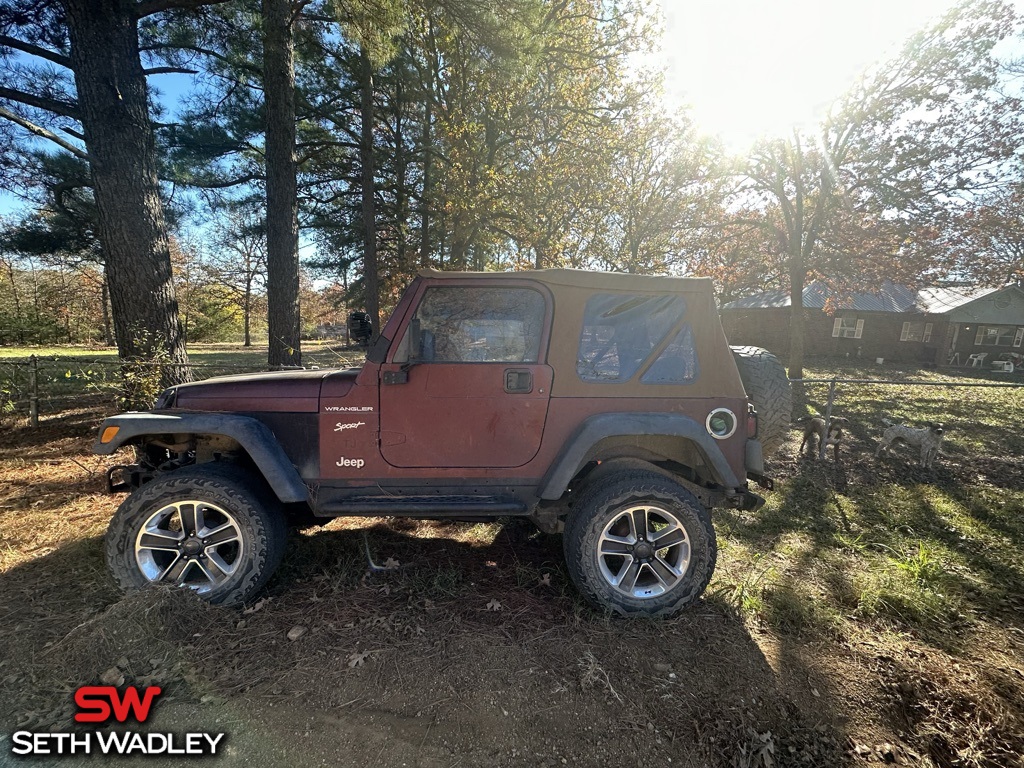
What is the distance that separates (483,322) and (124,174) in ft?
18.9

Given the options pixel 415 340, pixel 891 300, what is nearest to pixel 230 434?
pixel 415 340

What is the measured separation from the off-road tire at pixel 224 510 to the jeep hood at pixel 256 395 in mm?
437

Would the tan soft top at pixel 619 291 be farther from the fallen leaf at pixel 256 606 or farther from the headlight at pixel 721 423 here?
the fallen leaf at pixel 256 606

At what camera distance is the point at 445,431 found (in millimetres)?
2697

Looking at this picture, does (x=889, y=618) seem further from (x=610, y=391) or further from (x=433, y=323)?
(x=433, y=323)

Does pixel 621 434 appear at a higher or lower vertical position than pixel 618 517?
higher

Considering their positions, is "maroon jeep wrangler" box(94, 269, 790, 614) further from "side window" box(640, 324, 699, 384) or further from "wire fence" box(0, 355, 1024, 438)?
"wire fence" box(0, 355, 1024, 438)

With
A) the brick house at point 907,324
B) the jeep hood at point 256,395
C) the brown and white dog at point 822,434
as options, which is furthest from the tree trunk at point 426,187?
the brick house at point 907,324

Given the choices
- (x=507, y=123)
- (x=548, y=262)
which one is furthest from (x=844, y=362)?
(x=507, y=123)

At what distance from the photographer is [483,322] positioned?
8.96 feet

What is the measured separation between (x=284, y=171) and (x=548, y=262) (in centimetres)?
611

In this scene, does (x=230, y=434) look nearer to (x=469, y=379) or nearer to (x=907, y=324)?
(x=469, y=379)

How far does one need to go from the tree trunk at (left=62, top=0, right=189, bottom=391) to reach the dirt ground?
141 inches

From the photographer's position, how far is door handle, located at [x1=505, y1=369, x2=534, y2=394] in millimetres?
2652
